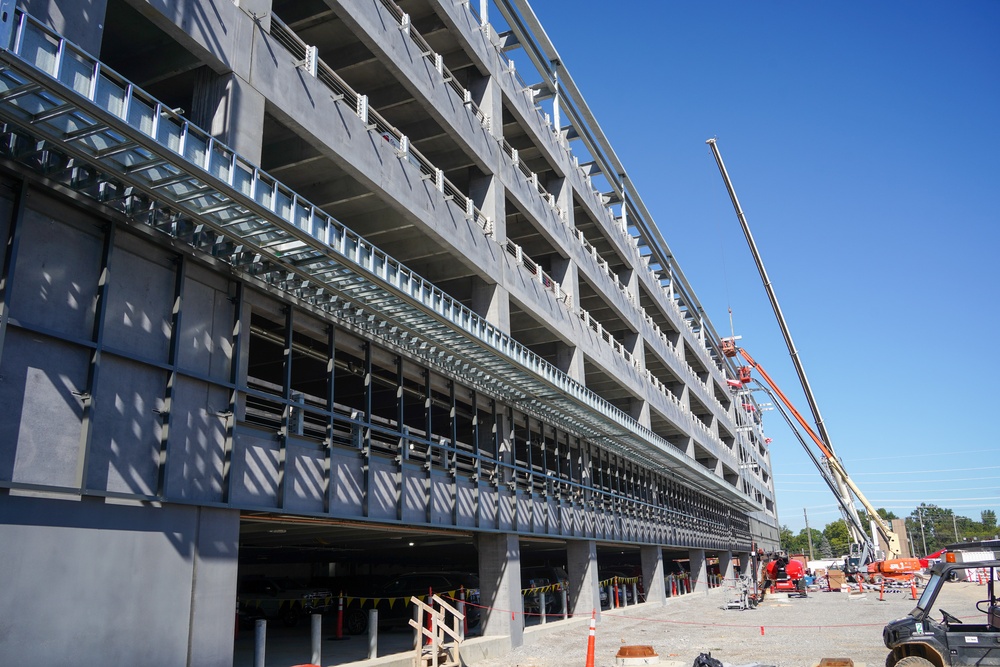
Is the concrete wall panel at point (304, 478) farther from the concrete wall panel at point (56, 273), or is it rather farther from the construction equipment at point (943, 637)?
the construction equipment at point (943, 637)

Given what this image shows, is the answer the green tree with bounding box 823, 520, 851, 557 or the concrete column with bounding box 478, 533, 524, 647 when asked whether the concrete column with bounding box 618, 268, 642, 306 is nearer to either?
the concrete column with bounding box 478, 533, 524, 647

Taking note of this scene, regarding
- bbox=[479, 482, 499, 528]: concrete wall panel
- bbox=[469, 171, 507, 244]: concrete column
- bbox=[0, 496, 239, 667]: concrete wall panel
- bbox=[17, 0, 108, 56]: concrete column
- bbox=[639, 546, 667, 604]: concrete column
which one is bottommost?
bbox=[639, 546, 667, 604]: concrete column

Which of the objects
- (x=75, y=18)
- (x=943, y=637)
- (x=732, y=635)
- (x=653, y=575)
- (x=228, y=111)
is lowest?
(x=732, y=635)

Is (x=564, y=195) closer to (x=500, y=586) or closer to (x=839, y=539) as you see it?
(x=500, y=586)

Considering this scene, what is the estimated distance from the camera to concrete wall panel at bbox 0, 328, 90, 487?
960 cm

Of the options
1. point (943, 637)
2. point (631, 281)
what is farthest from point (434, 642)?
point (631, 281)

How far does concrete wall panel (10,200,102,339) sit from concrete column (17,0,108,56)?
247 centimetres

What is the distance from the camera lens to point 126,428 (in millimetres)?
11102

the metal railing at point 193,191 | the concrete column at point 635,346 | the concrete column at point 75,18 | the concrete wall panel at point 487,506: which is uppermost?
the concrete column at point 635,346

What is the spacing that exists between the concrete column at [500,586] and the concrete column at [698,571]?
3132cm

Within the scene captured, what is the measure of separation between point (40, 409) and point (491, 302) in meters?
16.1

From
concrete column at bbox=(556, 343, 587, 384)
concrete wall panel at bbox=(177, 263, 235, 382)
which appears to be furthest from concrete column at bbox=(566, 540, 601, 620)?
concrete wall panel at bbox=(177, 263, 235, 382)

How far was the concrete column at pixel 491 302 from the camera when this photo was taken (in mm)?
24656

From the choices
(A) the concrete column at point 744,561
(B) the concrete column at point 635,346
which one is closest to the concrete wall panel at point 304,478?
(B) the concrete column at point 635,346
